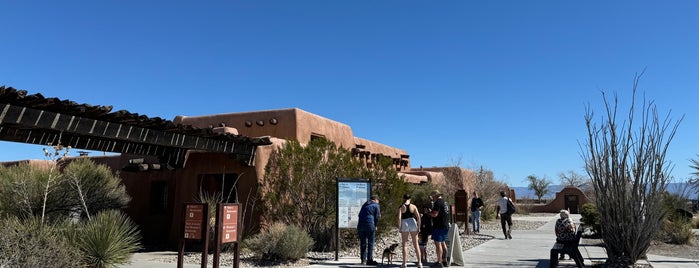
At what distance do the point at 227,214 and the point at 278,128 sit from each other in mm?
10246

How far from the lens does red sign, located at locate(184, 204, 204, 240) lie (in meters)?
7.48

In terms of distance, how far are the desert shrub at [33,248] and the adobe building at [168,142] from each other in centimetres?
200

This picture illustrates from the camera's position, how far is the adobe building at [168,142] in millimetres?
8883

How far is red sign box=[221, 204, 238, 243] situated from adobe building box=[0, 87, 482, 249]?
3500mm

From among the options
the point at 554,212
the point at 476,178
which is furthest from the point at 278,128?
the point at 554,212

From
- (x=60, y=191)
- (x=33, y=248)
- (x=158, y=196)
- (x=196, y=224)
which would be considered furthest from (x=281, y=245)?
(x=158, y=196)

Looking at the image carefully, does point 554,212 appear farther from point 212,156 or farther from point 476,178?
point 212,156

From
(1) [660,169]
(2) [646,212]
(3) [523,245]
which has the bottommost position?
(3) [523,245]

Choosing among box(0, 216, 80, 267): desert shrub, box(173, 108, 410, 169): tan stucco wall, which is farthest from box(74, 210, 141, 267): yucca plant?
box(173, 108, 410, 169): tan stucco wall

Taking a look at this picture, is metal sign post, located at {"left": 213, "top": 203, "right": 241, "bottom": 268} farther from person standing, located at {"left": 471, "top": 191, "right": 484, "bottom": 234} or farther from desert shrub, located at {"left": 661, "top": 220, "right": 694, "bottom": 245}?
desert shrub, located at {"left": 661, "top": 220, "right": 694, "bottom": 245}

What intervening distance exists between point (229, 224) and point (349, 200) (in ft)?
13.2

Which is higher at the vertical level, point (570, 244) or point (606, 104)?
point (606, 104)

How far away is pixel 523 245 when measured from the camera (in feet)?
44.9

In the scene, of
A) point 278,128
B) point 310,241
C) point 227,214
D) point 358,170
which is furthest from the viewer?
point 278,128
